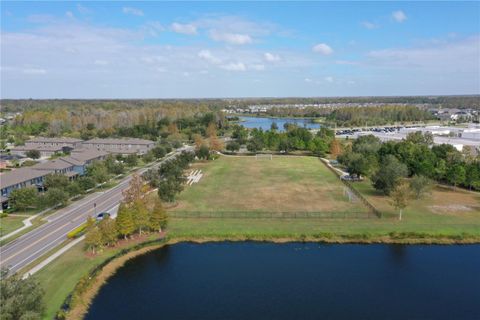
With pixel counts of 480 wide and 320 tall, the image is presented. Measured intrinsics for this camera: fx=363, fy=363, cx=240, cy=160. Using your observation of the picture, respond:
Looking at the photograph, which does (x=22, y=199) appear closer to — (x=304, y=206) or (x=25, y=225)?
(x=25, y=225)

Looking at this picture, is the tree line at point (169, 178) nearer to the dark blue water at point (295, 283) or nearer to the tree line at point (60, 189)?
the tree line at point (60, 189)

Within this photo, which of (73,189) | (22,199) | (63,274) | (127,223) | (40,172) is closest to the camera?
(63,274)

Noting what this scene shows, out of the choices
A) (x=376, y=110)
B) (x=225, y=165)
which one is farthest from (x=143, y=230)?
(x=376, y=110)

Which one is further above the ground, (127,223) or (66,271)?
(127,223)

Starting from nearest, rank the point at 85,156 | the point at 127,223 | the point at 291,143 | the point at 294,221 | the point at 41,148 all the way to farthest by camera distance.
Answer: the point at 127,223, the point at 294,221, the point at 85,156, the point at 41,148, the point at 291,143

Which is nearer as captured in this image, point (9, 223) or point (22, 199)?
point (9, 223)

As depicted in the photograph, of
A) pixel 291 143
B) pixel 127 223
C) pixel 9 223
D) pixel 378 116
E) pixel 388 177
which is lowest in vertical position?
pixel 9 223

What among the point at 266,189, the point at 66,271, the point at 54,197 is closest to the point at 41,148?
the point at 54,197
